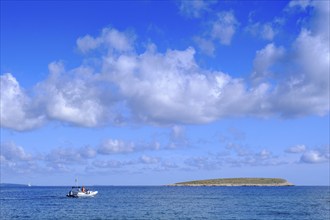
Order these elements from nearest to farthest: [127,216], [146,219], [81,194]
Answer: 1. [146,219]
2. [127,216]
3. [81,194]

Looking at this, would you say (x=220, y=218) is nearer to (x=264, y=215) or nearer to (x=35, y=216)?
(x=264, y=215)

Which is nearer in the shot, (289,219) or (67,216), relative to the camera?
(289,219)

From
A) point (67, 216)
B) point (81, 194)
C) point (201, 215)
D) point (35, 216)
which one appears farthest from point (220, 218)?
point (81, 194)

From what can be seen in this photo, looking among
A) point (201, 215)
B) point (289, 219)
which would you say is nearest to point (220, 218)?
point (201, 215)

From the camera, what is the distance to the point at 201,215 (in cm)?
8394

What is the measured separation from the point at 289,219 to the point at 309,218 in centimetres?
460

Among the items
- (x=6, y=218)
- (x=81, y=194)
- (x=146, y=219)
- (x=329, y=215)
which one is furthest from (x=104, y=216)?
(x=81, y=194)

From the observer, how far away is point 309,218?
79688 millimetres

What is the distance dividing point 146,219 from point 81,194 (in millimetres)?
80721

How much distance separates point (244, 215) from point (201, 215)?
8.56 metres

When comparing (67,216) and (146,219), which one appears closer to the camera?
(146,219)

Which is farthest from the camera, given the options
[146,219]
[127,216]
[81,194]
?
[81,194]

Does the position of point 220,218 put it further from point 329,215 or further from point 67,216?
point 67,216

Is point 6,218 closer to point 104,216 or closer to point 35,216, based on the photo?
point 35,216
